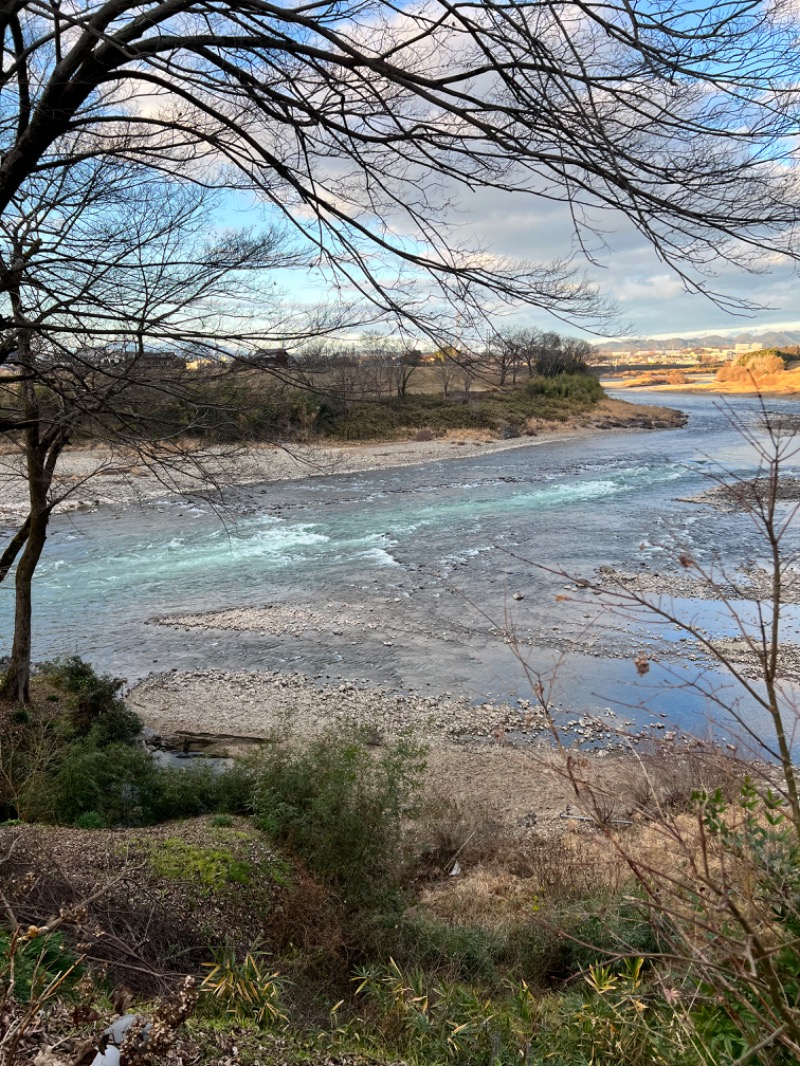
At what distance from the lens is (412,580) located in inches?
648

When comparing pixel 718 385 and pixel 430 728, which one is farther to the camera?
pixel 718 385

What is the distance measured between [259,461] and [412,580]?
332 inches

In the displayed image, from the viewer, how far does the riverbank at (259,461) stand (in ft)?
16.3

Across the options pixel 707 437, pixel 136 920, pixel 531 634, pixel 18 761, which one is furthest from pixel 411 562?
pixel 707 437

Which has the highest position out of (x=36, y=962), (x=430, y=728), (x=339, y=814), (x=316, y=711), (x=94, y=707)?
(x=36, y=962)

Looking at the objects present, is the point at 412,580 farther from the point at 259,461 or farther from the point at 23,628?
the point at 23,628

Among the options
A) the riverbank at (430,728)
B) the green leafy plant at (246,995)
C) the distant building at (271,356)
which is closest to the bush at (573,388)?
the riverbank at (430,728)

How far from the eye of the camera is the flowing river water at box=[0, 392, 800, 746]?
11.8m

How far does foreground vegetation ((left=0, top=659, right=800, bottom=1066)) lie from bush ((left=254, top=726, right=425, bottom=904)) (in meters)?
0.02

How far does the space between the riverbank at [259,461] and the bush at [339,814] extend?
2.44m

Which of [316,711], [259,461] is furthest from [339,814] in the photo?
[316,711]

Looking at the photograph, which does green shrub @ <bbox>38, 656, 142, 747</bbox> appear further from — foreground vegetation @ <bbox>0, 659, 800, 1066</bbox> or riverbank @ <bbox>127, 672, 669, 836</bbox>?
riverbank @ <bbox>127, 672, 669, 836</bbox>

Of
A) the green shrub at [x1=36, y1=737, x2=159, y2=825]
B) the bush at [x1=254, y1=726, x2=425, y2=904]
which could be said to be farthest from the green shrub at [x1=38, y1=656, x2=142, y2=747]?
the bush at [x1=254, y1=726, x2=425, y2=904]

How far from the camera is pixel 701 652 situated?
12117mm
